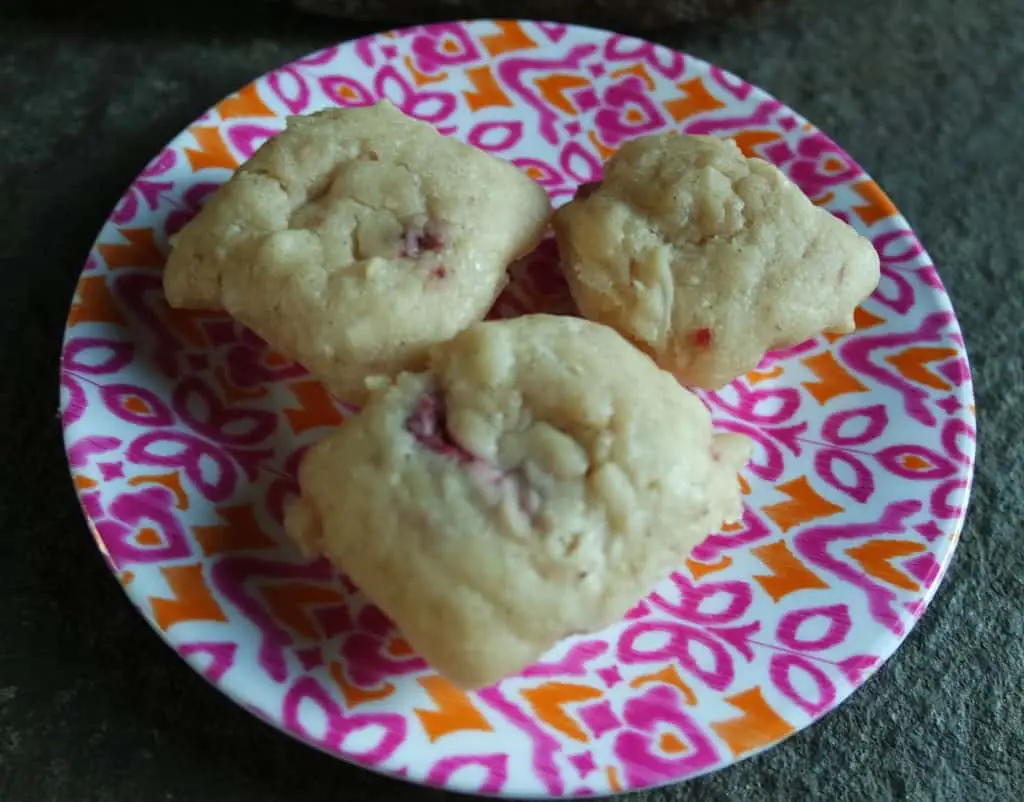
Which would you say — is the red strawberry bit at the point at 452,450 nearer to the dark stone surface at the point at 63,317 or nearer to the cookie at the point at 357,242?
the cookie at the point at 357,242

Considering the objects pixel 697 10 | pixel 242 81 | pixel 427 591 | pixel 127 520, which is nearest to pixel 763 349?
pixel 427 591

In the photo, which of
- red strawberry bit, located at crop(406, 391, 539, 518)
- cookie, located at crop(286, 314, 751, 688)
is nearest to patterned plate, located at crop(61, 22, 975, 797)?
cookie, located at crop(286, 314, 751, 688)

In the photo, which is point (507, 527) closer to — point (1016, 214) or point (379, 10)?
point (379, 10)

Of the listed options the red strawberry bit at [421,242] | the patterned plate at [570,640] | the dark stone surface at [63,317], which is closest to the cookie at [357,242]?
the red strawberry bit at [421,242]

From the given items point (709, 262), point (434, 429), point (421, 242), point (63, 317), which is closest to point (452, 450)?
point (434, 429)

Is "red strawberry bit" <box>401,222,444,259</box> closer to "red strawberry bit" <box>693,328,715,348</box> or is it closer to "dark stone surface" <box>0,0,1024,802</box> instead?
"red strawberry bit" <box>693,328,715,348</box>

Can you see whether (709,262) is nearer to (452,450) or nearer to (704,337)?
(704,337)
